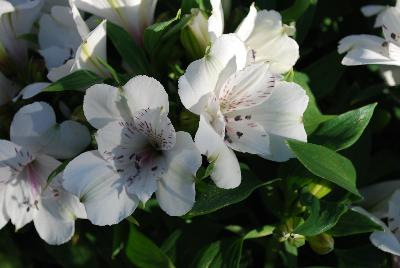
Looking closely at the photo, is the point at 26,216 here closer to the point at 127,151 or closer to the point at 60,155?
the point at 60,155

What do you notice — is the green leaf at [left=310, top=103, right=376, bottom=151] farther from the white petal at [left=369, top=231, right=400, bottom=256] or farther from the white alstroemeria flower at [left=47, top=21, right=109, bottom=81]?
the white alstroemeria flower at [left=47, top=21, right=109, bottom=81]

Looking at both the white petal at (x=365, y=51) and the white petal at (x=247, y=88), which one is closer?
the white petal at (x=247, y=88)

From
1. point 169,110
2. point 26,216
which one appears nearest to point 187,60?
point 169,110

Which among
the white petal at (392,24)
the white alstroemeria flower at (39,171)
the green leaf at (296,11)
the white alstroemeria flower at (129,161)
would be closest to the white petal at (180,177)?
the white alstroemeria flower at (129,161)

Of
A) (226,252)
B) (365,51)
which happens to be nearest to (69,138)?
(226,252)

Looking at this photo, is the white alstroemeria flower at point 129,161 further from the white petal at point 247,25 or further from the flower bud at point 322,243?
the flower bud at point 322,243

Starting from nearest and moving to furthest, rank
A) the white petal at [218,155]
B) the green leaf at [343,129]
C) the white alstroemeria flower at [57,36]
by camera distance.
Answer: the white petal at [218,155] < the green leaf at [343,129] < the white alstroemeria flower at [57,36]
